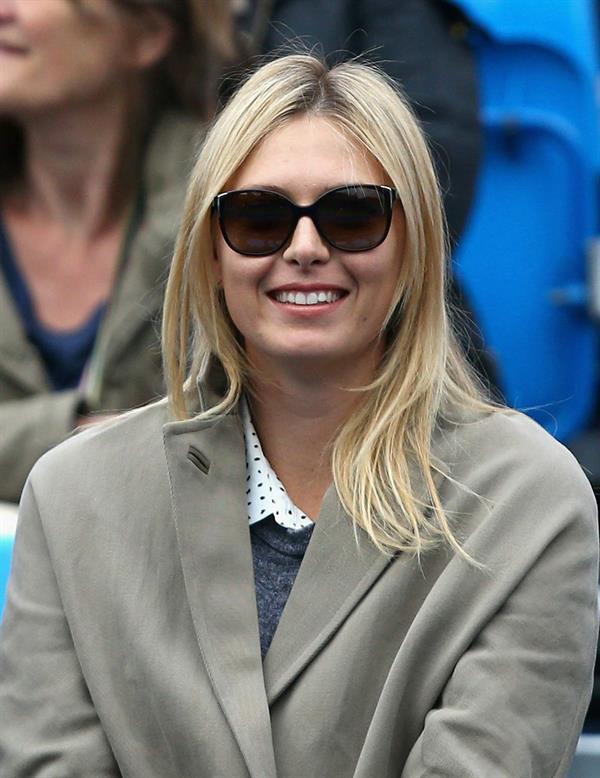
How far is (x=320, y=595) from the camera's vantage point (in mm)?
2225

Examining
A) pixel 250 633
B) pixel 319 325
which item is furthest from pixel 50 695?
pixel 319 325

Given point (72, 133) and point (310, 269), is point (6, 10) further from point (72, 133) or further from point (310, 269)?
point (310, 269)

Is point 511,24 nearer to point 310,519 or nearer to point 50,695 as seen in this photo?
point 310,519

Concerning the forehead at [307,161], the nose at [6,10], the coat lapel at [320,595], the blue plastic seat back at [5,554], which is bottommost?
the blue plastic seat back at [5,554]

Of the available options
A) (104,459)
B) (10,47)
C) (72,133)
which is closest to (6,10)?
(10,47)

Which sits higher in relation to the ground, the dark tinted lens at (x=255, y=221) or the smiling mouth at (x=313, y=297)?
the dark tinted lens at (x=255, y=221)

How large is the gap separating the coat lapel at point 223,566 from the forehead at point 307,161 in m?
0.37

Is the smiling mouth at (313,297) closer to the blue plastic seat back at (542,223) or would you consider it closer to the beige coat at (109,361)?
the beige coat at (109,361)

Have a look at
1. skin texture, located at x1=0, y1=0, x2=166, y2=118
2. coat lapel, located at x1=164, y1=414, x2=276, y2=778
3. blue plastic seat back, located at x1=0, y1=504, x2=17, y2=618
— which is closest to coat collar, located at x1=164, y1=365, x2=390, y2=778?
coat lapel, located at x1=164, y1=414, x2=276, y2=778

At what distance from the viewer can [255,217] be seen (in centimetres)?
223

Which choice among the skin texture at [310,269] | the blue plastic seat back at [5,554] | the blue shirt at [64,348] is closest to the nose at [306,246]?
the skin texture at [310,269]

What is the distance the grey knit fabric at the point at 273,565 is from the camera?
228cm

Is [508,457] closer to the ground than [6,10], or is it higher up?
closer to the ground

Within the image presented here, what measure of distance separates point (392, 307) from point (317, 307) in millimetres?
108
